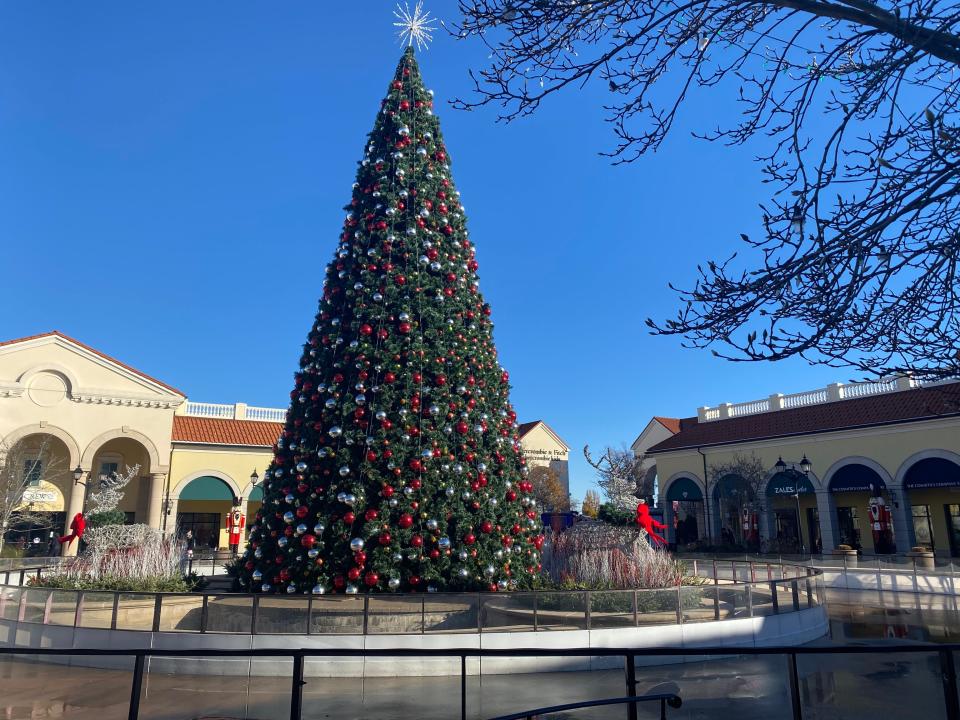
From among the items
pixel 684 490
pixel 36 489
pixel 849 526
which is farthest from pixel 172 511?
pixel 849 526

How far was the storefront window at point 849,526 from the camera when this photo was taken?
3200 cm

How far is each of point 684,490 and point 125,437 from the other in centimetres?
3125

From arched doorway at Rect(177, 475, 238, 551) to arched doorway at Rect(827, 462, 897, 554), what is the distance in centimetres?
3112

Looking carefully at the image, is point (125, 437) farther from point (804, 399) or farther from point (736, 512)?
point (804, 399)

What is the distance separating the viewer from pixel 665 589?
9.98 m

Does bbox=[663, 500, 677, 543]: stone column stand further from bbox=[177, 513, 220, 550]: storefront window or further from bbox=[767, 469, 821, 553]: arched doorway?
bbox=[177, 513, 220, 550]: storefront window

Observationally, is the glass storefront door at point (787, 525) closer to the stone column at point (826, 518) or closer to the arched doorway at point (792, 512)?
the arched doorway at point (792, 512)

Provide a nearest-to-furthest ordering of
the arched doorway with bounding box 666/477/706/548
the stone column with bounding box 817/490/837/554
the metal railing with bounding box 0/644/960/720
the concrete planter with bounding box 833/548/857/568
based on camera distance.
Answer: the metal railing with bounding box 0/644/960/720 → the concrete planter with bounding box 833/548/857/568 → the stone column with bounding box 817/490/837/554 → the arched doorway with bounding box 666/477/706/548

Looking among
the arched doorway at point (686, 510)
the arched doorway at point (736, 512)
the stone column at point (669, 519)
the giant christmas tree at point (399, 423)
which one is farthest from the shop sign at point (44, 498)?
the arched doorway at point (736, 512)

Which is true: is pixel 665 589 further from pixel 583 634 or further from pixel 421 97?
pixel 421 97

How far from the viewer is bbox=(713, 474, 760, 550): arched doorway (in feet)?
110

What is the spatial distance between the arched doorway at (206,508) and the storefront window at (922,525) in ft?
112

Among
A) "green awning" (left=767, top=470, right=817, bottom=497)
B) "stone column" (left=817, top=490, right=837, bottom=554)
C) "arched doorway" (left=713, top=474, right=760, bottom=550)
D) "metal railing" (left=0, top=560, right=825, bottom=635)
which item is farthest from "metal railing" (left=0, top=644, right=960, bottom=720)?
"arched doorway" (left=713, top=474, right=760, bottom=550)

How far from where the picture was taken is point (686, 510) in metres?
40.8
